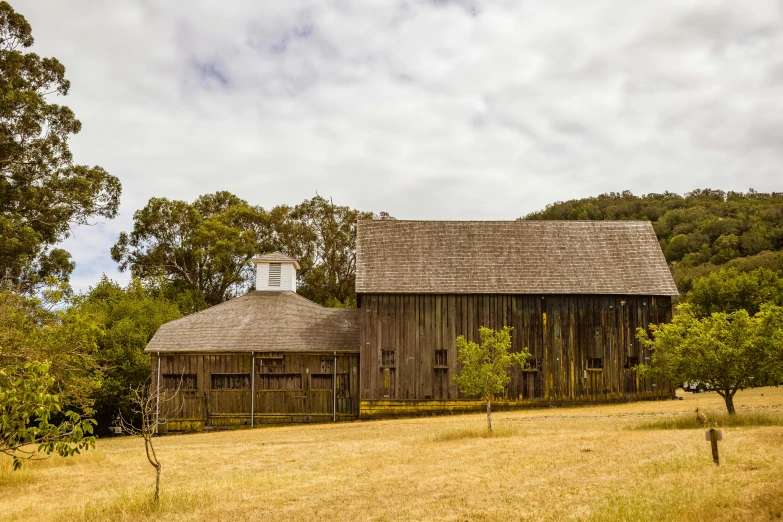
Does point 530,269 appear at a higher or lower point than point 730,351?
higher

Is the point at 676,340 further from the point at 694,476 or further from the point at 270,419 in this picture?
the point at 270,419

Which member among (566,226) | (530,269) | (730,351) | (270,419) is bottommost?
(270,419)

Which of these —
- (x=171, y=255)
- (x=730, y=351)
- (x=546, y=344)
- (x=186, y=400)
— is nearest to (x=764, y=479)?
(x=730, y=351)

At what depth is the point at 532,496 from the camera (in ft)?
49.0

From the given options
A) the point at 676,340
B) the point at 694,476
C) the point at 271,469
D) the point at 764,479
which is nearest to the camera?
the point at 764,479

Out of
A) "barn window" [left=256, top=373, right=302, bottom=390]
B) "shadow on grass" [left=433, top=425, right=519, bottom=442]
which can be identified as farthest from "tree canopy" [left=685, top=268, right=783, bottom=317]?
"shadow on grass" [left=433, top=425, right=519, bottom=442]

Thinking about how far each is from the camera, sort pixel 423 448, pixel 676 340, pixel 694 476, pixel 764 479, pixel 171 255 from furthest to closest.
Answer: pixel 171 255 → pixel 676 340 → pixel 423 448 → pixel 694 476 → pixel 764 479

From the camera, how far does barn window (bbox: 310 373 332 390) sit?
3694cm

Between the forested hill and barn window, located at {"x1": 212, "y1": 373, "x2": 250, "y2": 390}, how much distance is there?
5225 cm

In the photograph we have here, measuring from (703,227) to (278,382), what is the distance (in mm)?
64083

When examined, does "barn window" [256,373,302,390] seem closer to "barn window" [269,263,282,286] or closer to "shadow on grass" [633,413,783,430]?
"barn window" [269,263,282,286]

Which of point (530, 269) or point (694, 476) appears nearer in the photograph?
point (694, 476)

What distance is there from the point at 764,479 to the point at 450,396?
22.5 metres

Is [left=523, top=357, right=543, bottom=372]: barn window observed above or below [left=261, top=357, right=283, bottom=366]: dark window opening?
below
